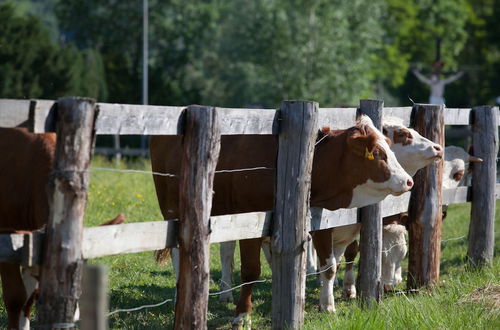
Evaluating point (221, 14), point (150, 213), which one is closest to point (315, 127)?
point (150, 213)

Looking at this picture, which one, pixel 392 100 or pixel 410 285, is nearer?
pixel 410 285

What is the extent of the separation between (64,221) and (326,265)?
402 cm

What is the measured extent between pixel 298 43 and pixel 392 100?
26.4 m

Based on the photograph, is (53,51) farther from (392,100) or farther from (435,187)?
(392,100)

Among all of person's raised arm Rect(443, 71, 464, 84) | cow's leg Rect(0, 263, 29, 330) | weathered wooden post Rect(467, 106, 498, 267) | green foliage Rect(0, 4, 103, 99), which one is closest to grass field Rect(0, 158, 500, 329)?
weathered wooden post Rect(467, 106, 498, 267)

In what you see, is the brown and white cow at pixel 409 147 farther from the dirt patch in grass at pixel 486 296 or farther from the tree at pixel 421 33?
the tree at pixel 421 33

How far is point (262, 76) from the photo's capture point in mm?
47969

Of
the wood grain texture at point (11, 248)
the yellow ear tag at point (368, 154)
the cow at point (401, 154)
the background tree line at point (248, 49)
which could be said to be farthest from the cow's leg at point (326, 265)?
the background tree line at point (248, 49)

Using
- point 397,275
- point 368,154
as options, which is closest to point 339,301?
point 397,275

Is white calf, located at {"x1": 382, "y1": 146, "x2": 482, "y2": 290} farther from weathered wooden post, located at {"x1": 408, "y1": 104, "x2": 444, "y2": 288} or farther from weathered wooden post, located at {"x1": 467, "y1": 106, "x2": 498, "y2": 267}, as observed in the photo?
weathered wooden post, located at {"x1": 408, "y1": 104, "x2": 444, "y2": 288}

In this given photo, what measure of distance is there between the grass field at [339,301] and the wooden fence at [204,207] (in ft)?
1.61

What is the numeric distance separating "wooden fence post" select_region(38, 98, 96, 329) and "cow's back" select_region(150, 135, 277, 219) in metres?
2.59

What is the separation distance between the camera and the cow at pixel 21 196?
5.86 meters

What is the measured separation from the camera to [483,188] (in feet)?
31.1
